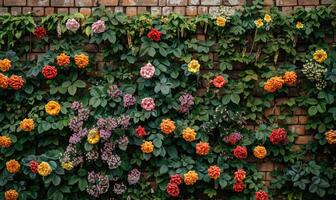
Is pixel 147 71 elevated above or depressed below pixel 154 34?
below

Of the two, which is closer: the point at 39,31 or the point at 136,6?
the point at 39,31

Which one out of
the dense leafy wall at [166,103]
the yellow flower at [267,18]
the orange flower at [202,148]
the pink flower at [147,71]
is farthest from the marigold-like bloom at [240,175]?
the yellow flower at [267,18]

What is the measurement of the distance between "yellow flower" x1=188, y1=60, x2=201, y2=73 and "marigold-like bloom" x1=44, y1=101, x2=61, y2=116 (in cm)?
122

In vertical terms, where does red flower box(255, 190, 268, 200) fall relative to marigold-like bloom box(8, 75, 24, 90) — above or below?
below

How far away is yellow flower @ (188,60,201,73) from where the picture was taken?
3.95m

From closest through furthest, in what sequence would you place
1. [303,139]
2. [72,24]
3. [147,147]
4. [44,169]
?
[44,169]
[147,147]
[72,24]
[303,139]

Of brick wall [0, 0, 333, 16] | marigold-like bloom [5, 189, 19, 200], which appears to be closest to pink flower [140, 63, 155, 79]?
brick wall [0, 0, 333, 16]

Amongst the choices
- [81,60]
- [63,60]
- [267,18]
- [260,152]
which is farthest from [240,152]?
[63,60]

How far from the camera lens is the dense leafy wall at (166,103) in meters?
3.88

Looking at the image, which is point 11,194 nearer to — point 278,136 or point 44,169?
point 44,169

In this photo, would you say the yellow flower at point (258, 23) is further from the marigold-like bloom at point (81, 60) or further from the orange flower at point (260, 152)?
the marigold-like bloom at point (81, 60)

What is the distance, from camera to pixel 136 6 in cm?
414

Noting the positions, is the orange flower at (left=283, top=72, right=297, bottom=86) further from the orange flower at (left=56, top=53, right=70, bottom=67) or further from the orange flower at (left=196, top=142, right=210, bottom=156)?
the orange flower at (left=56, top=53, right=70, bottom=67)

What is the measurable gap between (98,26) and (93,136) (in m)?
0.97
